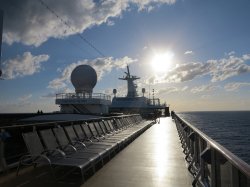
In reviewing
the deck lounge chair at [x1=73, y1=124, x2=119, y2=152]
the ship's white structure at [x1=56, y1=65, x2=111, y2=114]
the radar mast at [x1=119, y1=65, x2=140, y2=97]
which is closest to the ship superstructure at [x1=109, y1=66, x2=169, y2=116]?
the radar mast at [x1=119, y1=65, x2=140, y2=97]

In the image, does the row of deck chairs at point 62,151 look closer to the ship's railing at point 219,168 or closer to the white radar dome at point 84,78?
the ship's railing at point 219,168

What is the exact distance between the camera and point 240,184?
91.6 inches

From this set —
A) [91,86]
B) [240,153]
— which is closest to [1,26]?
[240,153]

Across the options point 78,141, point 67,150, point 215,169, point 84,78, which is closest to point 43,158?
point 67,150

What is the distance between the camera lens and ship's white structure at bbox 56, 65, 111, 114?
44.2 m

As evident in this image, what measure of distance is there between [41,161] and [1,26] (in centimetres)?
258

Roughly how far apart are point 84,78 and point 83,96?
2478 millimetres

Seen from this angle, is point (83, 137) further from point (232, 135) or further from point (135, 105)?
point (135, 105)

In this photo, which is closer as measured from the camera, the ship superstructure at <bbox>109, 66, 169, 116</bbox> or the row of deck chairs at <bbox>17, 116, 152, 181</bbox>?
the row of deck chairs at <bbox>17, 116, 152, 181</bbox>

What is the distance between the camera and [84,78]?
4419 centimetres

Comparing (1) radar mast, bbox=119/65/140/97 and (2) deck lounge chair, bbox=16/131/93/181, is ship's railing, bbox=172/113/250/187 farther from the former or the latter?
(1) radar mast, bbox=119/65/140/97

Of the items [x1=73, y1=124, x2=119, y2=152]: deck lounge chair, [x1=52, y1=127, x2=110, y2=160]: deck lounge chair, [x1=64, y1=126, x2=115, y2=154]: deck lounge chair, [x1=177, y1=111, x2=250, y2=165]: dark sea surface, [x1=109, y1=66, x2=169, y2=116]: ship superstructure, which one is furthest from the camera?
[x1=109, y1=66, x2=169, y2=116]: ship superstructure

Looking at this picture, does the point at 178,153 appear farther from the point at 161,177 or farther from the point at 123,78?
the point at 123,78

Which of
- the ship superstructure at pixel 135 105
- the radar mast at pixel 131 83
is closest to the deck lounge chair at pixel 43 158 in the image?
the ship superstructure at pixel 135 105
